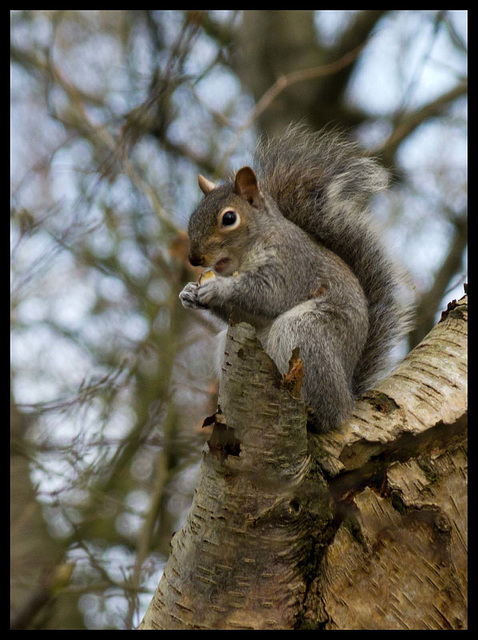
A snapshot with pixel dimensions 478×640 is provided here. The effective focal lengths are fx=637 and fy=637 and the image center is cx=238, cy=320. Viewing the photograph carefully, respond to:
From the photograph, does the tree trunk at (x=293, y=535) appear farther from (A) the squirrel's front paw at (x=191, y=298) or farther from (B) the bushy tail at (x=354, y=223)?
(B) the bushy tail at (x=354, y=223)

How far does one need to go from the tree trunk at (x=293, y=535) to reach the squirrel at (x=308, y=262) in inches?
15.3

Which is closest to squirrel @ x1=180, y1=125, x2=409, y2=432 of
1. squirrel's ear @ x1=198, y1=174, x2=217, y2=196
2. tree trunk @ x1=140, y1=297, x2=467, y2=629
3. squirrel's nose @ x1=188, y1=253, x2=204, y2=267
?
squirrel's nose @ x1=188, y1=253, x2=204, y2=267

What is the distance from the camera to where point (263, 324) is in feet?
6.52

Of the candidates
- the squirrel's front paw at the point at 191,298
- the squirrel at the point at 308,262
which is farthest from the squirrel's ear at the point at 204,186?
the squirrel's front paw at the point at 191,298

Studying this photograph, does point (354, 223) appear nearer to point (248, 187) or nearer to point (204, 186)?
point (248, 187)

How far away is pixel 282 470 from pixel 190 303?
0.65 metres

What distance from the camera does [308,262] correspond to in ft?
6.47

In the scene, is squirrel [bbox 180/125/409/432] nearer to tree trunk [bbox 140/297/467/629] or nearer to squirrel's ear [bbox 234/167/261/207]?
squirrel's ear [bbox 234/167/261/207]

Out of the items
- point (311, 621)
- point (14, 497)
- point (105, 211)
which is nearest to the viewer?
point (311, 621)

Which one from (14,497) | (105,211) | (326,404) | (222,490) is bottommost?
(14,497)

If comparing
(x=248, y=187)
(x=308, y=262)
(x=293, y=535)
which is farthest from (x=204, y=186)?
(x=293, y=535)

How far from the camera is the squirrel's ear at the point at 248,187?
203 centimetres
